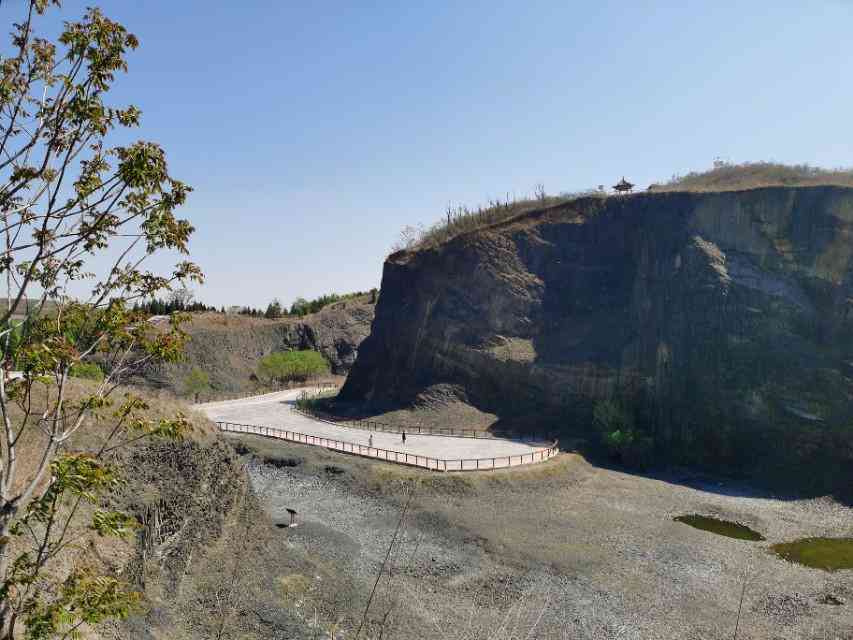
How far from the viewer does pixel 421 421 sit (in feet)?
148

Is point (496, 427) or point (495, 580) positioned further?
point (496, 427)

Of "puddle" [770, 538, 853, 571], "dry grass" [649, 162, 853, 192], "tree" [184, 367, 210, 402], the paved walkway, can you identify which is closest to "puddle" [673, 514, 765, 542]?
"puddle" [770, 538, 853, 571]

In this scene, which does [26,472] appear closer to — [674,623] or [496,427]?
[674,623]

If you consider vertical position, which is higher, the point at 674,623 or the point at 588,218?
the point at 588,218

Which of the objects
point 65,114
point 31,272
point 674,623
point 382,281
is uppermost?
point 382,281

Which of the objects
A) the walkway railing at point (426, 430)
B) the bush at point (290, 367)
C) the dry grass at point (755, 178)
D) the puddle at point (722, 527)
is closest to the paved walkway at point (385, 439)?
the walkway railing at point (426, 430)

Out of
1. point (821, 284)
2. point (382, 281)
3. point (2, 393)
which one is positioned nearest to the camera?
point (2, 393)

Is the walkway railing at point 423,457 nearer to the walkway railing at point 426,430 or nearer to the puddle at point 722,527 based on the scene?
the walkway railing at point 426,430

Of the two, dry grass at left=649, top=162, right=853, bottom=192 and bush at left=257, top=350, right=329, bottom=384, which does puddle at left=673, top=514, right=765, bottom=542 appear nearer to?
dry grass at left=649, top=162, right=853, bottom=192

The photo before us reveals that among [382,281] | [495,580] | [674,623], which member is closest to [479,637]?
[495,580]

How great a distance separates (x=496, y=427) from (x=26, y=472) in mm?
33544

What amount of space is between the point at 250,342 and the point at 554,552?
60.7 meters

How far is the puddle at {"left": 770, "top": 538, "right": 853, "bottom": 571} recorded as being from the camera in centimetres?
2317

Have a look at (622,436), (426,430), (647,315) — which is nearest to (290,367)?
(426,430)
